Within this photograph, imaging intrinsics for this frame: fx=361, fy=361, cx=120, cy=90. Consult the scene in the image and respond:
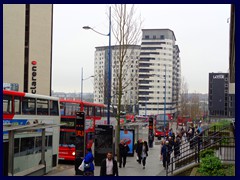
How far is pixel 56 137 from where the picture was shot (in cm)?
1859

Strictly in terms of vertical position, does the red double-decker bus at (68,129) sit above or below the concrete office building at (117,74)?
below

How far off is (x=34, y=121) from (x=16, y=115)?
5.09ft

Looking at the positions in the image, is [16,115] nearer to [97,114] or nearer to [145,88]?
[97,114]

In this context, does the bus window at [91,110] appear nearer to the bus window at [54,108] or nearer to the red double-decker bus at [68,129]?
the red double-decker bus at [68,129]

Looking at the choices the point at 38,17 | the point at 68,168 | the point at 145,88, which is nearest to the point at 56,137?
the point at 68,168

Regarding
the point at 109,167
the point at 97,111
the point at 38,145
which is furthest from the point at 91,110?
the point at 109,167

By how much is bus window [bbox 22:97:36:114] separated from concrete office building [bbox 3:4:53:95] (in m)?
22.5

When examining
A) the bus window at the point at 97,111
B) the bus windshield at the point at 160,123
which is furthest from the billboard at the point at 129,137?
the bus windshield at the point at 160,123

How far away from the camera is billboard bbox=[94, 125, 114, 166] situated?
17906mm

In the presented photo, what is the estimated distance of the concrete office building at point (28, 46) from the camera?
128 ft

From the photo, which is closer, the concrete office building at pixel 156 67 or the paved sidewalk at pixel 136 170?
the paved sidewalk at pixel 136 170

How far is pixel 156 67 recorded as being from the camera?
383ft

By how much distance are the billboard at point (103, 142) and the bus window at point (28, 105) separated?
11.9 feet

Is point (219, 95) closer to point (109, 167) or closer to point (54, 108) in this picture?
point (54, 108)
